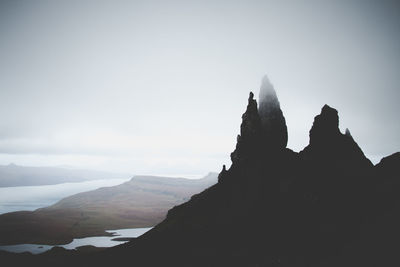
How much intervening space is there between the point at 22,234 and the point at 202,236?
391ft

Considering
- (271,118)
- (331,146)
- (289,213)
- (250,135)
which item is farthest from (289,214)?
(271,118)

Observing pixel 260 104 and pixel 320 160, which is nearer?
pixel 320 160

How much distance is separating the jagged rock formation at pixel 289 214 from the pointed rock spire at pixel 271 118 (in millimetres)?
2126

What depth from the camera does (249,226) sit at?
38281 millimetres

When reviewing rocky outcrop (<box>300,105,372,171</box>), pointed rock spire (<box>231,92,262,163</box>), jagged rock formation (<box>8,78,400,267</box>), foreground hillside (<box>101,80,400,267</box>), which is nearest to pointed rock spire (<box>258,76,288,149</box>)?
foreground hillside (<box>101,80,400,267</box>)

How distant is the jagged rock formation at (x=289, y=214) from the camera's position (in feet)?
98.5

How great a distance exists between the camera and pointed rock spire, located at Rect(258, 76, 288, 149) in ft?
173

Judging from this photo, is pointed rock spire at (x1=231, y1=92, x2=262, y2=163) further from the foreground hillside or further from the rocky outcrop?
the rocky outcrop

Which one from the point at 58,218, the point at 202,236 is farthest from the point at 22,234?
the point at 202,236

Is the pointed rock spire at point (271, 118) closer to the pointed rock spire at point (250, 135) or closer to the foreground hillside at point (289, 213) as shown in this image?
the foreground hillside at point (289, 213)

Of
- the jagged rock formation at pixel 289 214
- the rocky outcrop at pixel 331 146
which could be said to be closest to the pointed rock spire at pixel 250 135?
the jagged rock formation at pixel 289 214

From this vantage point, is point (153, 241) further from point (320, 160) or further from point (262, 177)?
point (320, 160)

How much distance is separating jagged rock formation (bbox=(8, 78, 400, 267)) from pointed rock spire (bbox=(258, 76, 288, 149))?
213 cm

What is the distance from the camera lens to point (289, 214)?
1451 inches
